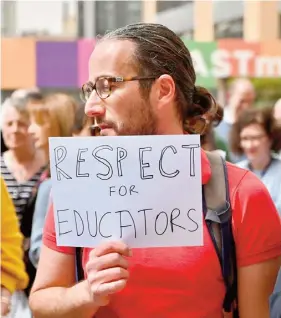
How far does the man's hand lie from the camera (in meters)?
1.71

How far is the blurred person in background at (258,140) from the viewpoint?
15.4ft

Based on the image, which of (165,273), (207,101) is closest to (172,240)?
(165,273)

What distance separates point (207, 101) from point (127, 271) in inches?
21.3

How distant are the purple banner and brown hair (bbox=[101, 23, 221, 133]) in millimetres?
9122

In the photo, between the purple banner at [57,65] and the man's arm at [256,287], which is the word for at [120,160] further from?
the purple banner at [57,65]

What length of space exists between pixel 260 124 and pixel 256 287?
315 centimetres

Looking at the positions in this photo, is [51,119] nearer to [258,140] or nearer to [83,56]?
[258,140]

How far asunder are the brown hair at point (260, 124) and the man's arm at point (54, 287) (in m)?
3.09

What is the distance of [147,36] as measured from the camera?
193cm

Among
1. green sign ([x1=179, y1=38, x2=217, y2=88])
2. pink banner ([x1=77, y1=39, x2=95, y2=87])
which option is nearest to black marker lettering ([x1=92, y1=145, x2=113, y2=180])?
green sign ([x1=179, y1=38, x2=217, y2=88])

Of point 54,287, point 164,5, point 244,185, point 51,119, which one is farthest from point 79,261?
point 164,5

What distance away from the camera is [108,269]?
1.72 meters

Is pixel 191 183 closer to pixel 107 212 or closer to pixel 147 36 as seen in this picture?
pixel 107 212

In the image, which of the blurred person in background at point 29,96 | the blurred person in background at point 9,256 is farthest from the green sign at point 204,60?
the blurred person in background at point 9,256
